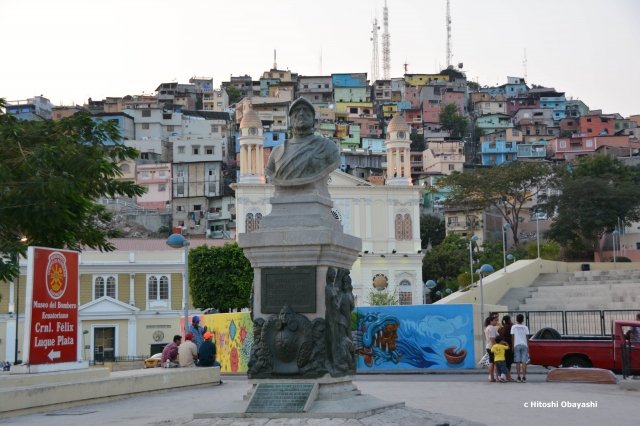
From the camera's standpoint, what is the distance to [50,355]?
49.0 ft

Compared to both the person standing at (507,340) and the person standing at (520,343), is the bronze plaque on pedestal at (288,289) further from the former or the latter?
the person standing at (507,340)

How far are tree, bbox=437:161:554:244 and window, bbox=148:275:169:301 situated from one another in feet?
88.7

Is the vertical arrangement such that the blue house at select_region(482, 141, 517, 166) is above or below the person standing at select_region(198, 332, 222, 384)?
above

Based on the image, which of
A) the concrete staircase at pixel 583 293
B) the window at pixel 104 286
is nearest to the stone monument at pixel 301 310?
the concrete staircase at pixel 583 293

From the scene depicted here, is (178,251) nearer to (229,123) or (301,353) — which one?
(301,353)

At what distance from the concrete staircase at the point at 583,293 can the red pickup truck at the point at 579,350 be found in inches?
665

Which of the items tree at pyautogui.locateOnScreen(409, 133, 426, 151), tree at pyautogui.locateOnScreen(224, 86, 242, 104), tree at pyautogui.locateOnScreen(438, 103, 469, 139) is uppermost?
tree at pyautogui.locateOnScreen(224, 86, 242, 104)

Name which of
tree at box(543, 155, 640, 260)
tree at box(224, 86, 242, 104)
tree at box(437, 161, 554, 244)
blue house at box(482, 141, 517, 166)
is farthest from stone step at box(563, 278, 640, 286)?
tree at box(224, 86, 242, 104)

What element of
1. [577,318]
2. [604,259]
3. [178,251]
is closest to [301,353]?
[577,318]

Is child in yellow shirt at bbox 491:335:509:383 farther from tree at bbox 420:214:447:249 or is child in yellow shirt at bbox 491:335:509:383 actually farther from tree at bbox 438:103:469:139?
tree at bbox 438:103:469:139

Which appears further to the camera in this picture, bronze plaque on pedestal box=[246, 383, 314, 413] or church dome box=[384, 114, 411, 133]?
church dome box=[384, 114, 411, 133]

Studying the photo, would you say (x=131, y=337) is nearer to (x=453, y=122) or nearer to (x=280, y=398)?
(x=280, y=398)

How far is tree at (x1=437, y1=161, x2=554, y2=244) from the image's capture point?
231 feet

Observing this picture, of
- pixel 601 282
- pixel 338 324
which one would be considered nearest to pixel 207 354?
pixel 338 324
